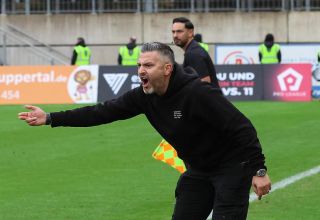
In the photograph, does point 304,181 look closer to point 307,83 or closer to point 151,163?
point 151,163

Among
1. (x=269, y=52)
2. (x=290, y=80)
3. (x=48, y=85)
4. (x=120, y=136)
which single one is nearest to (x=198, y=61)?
(x=120, y=136)

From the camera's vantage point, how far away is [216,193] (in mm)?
6730

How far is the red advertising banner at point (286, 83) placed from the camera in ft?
91.4

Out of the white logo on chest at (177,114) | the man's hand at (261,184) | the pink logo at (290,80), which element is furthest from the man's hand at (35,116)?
the pink logo at (290,80)

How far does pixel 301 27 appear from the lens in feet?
123

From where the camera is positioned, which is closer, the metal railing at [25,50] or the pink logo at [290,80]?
the pink logo at [290,80]

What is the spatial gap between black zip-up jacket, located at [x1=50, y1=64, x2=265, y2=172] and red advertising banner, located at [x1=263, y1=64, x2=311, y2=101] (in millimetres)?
21169

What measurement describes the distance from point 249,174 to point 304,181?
5.68 metres

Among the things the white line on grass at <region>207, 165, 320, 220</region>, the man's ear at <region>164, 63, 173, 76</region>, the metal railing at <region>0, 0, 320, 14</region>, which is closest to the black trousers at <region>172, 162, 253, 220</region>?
the man's ear at <region>164, 63, 173, 76</region>

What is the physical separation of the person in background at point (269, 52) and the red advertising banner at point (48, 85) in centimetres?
527

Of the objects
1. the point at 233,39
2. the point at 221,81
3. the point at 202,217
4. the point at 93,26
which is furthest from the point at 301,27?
the point at 202,217

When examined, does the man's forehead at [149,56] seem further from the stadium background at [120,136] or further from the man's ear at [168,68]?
the stadium background at [120,136]

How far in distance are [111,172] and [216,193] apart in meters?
6.68

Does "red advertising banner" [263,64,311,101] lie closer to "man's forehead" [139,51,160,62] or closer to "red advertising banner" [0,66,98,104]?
"red advertising banner" [0,66,98,104]
